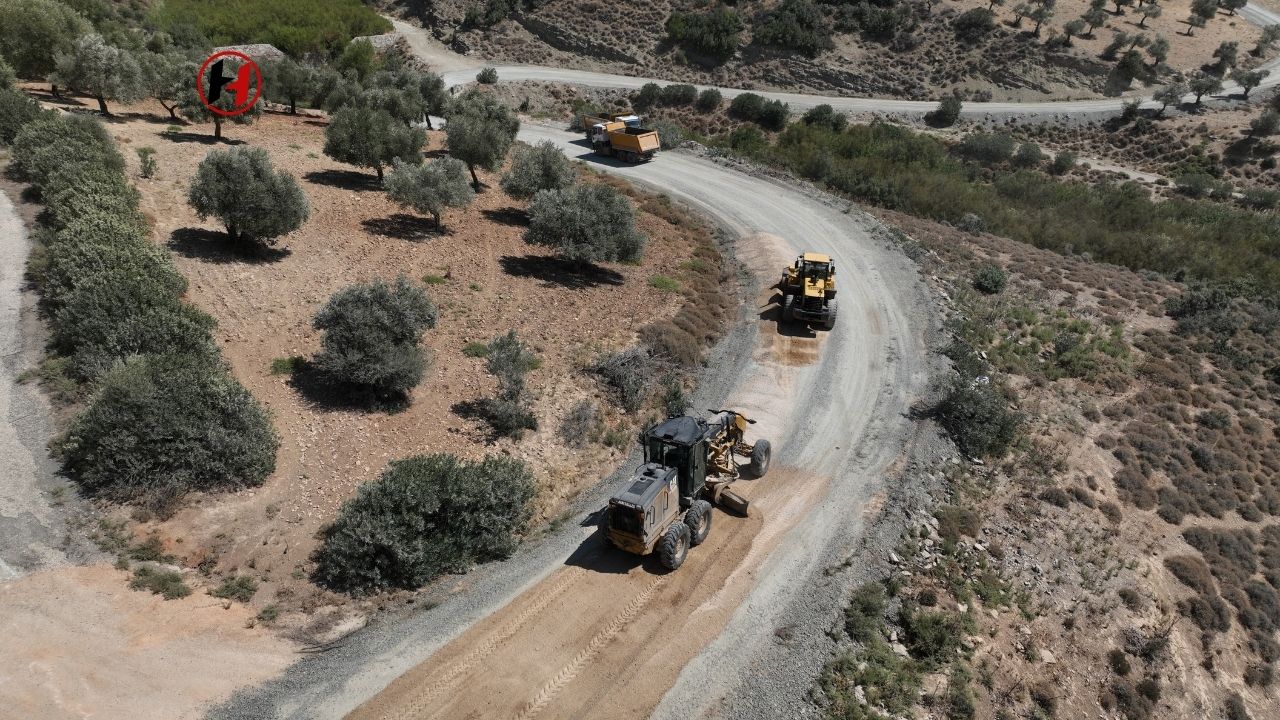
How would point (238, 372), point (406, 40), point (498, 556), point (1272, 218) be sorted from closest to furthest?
point (498, 556) → point (238, 372) → point (1272, 218) → point (406, 40)

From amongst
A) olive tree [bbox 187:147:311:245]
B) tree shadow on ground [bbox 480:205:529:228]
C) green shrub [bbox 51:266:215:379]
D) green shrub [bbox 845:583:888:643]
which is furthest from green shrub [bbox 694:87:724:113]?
green shrub [bbox 845:583:888:643]

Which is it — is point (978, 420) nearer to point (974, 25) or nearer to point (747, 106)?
point (747, 106)

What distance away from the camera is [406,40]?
252ft

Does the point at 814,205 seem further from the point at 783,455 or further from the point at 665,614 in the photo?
the point at 665,614

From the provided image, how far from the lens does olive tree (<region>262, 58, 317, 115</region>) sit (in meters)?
47.2

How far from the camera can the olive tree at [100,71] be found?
121ft

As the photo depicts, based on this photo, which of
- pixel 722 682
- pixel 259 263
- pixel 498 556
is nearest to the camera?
pixel 722 682

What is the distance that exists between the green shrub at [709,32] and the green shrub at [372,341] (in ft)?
207

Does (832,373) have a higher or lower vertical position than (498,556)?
higher

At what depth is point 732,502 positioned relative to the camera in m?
Result: 18.3

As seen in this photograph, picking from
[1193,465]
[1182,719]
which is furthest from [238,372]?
[1193,465]

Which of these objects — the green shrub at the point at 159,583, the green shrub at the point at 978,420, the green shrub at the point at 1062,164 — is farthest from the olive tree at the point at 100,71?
the green shrub at the point at 1062,164

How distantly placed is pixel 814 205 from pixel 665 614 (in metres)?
34.6

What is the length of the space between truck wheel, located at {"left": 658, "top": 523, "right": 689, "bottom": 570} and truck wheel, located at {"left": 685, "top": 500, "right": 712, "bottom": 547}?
25 cm
